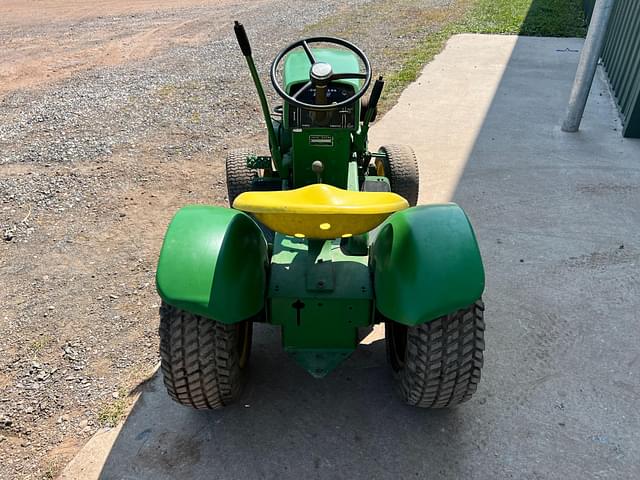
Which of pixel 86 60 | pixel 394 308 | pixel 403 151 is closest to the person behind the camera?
pixel 394 308

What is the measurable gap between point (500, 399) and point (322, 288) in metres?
1.21

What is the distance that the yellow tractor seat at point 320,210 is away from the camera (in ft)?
6.66

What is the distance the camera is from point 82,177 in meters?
→ 5.52

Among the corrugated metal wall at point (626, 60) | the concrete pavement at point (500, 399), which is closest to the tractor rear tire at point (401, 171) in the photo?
the concrete pavement at point (500, 399)

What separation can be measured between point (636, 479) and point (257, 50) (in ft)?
31.0

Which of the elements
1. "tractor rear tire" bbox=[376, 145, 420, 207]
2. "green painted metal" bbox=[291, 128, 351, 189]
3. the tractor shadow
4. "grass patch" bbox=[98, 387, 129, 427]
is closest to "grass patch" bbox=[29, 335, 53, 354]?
"grass patch" bbox=[98, 387, 129, 427]

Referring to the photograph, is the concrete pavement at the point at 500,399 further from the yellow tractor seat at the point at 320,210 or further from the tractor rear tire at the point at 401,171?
the yellow tractor seat at the point at 320,210

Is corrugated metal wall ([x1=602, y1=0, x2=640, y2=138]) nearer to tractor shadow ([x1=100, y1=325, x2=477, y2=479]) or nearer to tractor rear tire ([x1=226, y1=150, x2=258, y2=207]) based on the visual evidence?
tractor rear tire ([x1=226, y1=150, x2=258, y2=207])

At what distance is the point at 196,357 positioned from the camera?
250 cm

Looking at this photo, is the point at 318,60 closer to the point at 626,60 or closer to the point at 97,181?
the point at 97,181

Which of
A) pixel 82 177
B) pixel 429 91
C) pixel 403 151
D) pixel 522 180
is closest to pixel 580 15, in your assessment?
pixel 429 91

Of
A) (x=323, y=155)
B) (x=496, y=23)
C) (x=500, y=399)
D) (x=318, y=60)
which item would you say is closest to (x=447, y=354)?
(x=500, y=399)

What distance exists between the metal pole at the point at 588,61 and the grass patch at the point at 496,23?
7.96ft

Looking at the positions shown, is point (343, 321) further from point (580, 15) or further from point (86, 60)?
point (580, 15)
